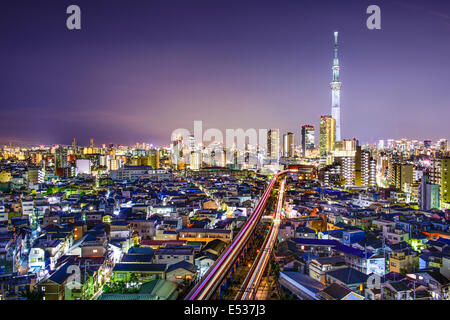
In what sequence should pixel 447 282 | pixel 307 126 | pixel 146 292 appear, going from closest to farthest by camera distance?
pixel 146 292
pixel 447 282
pixel 307 126

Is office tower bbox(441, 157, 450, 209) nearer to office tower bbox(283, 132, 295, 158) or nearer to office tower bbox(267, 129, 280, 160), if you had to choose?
office tower bbox(267, 129, 280, 160)

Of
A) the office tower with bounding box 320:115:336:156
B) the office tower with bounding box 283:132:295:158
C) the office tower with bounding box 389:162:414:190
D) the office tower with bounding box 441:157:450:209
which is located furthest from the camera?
the office tower with bounding box 283:132:295:158

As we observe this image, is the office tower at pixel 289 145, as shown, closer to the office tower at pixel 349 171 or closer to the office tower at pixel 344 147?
the office tower at pixel 344 147

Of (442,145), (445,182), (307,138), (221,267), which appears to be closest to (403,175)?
(445,182)

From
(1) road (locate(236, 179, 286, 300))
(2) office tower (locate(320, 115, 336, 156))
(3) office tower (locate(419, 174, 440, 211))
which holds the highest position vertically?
(2) office tower (locate(320, 115, 336, 156))

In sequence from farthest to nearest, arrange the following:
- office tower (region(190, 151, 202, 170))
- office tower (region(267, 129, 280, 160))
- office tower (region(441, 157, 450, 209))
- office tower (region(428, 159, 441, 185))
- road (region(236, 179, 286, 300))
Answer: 1. office tower (region(267, 129, 280, 160))
2. office tower (region(190, 151, 202, 170))
3. office tower (region(428, 159, 441, 185))
4. office tower (region(441, 157, 450, 209))
5. road (region(236, 179, 286, 300))

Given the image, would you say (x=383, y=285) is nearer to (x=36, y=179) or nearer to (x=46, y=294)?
(x=46, y=294)

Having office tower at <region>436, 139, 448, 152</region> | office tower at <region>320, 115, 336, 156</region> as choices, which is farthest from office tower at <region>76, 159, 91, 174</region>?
office tower at <region>436, 139, 448, 152</region>
